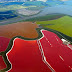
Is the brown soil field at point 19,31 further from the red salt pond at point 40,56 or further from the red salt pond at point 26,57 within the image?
the red salt pond at point 26,57

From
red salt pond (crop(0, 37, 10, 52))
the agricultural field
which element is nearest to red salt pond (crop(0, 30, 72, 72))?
the agricultural field

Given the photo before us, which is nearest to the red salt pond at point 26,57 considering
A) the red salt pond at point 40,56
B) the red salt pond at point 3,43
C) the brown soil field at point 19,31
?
the red salt pond at point 40,56

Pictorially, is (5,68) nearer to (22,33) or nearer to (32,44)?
(32,44)

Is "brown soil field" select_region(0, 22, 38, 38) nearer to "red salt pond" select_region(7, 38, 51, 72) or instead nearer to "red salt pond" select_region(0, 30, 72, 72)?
"red salt pond" select_region(0, 30, 72, 72)

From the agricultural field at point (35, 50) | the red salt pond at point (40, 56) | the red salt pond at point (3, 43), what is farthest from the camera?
the red salt pond at point (3, 43)

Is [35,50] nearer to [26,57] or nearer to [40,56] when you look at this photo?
[40,56]

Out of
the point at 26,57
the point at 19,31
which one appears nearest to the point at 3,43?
the point at 19,31

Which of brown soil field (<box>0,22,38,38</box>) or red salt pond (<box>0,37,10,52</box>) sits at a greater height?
brown soil field (<box>0,22,38,38</box>)

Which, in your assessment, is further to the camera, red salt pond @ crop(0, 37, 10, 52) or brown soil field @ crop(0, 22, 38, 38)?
brown soil field @ crop(0, 22, 38, 38)
